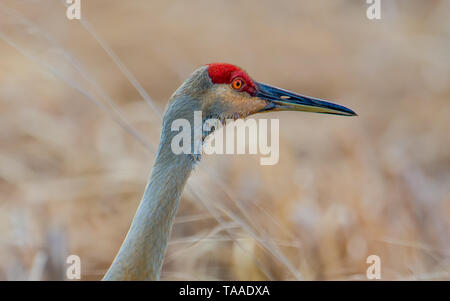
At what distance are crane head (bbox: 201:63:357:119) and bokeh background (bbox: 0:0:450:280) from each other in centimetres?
44

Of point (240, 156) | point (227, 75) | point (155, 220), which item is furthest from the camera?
point (240, 156)

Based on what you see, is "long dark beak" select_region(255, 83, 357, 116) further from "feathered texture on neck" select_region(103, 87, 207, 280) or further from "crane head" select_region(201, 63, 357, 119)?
"feathered texture on neck" select_region(103, 87, 207, 280)

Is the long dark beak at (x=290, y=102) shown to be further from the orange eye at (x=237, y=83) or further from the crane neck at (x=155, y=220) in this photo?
the crane neck at (x=155, y=220)

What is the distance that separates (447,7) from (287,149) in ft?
8.62

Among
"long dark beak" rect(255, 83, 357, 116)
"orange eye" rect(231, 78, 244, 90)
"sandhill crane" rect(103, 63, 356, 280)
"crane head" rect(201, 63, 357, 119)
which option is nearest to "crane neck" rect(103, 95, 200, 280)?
"sandhill crane" rect(103, 63, 356, 280)

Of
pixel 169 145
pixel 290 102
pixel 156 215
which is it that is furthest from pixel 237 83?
pixel 156 215

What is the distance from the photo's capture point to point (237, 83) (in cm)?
254

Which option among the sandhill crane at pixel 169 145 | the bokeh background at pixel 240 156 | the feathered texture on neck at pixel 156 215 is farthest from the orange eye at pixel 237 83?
the bokeh background at pixel 240 156

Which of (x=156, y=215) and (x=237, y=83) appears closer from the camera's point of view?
→ (x=156, y=215)

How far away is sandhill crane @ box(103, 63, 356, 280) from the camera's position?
7.07 feet

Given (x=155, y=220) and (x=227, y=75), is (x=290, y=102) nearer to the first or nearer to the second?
(x=227, y=75)

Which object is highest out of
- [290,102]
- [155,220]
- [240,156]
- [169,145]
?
[240,156]

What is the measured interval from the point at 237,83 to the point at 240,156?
230 cm
